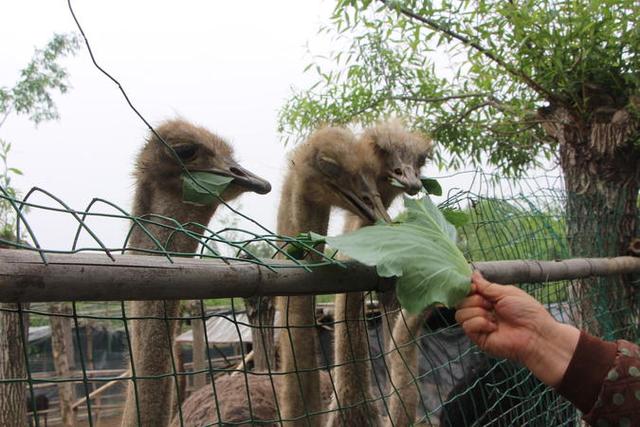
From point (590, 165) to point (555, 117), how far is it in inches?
12.8

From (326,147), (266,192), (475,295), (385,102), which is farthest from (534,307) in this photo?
(385,102)

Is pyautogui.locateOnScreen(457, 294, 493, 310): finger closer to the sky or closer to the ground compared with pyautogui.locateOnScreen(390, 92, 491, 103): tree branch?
closer to the ground

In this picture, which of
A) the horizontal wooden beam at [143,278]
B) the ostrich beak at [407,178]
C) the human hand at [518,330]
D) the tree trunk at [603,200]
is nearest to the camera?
the horizontal wooden beam at [143,278]

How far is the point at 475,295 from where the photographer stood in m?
1.44

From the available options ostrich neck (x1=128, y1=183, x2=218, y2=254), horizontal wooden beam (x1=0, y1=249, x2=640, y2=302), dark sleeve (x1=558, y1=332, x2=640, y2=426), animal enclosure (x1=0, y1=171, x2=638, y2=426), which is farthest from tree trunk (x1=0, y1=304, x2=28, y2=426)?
dark sleeve (x1=558, y1=332, x2=640, y2=426)

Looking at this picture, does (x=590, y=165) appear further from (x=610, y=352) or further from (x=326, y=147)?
(x=610, y=352)

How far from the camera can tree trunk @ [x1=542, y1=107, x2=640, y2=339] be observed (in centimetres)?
333

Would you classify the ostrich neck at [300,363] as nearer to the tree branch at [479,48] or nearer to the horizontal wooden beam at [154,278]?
the horizontal wooden beam at [154,278]

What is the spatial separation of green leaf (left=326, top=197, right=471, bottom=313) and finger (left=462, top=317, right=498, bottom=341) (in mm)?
60

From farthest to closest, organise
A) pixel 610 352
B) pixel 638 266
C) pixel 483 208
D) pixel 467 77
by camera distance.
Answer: pixel 467 77 → pixel 638 266 → pixel 483 208 → pixel 610 352

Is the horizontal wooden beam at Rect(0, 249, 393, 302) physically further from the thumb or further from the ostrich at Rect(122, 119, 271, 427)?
the ostrich at Rect(122, 119, 271, 427)

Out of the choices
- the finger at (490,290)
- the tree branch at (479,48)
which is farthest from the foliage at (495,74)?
the finger at (490,290)

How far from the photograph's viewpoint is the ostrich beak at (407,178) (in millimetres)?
2523

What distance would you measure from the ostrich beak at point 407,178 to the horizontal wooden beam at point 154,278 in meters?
1.10
